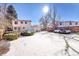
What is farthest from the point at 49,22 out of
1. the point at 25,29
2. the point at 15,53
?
the point at 15,53

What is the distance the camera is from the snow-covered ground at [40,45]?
205cm

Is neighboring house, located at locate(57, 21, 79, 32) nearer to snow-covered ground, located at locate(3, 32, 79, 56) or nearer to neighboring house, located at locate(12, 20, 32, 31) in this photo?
snow-covered ground, located at locate(3, 32, 79, 56)

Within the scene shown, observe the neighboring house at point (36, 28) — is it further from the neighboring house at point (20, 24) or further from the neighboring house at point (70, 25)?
the neighboring house at point (70, 25)

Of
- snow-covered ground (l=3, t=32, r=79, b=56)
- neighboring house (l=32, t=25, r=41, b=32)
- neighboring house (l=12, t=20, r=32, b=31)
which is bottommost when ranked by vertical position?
snow-covered ground (l=3, t=32, r=79, b=56)

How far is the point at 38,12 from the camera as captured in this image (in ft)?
6.89

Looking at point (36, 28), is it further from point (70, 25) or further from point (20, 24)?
point (70, 25)

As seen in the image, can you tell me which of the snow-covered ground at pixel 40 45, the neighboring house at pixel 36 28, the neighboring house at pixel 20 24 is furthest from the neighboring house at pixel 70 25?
the neighboring house at pixel 20 24

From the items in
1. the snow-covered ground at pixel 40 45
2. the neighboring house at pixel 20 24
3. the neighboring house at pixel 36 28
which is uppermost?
the neighboring house at pixel 20 24

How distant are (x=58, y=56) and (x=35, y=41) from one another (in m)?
0.36

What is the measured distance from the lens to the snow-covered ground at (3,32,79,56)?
6.72ft

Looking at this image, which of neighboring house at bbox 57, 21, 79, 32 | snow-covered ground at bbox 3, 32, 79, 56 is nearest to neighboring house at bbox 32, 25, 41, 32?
snow-covered ground at bbox 3, 32, 79, 56

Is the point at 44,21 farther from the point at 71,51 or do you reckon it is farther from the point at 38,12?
the point at 71,51

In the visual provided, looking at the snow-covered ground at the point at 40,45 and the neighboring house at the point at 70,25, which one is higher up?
the neighboring house at the point at 70,25

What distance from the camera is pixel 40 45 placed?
208 centimetres
